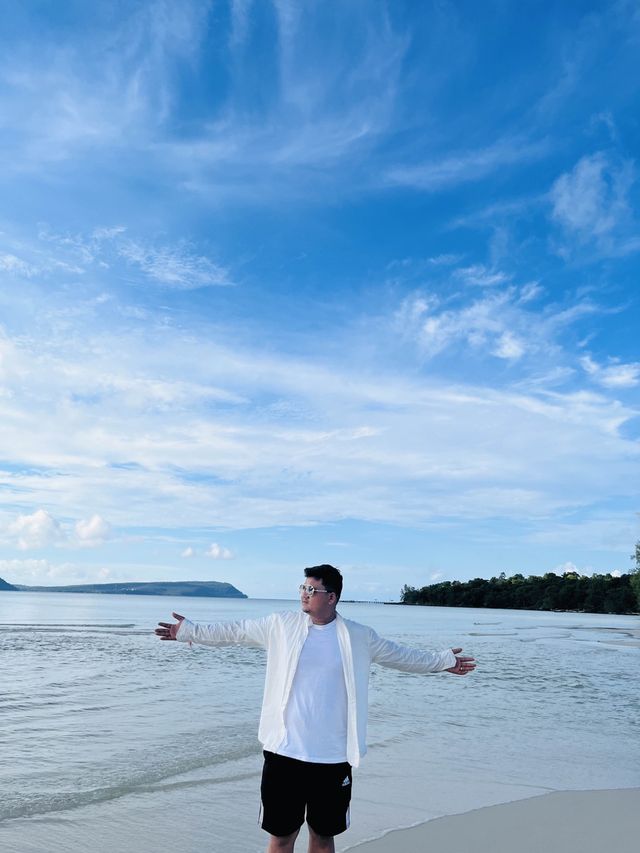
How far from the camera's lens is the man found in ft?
13.5

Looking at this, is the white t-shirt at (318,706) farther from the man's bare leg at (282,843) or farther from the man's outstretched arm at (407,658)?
the man's bare leg at (282,843)

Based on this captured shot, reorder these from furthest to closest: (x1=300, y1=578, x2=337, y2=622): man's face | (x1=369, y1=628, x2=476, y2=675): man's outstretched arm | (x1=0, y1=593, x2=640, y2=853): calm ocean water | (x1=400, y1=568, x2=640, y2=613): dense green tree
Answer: (x1=400, y1=568, x2=640, y2=613): dense green tree < (x1=0, y1=593, x2=640, y2=853): calm ocean water < (x1=369, y1=628, x2=476, y2=675): man's outstretched arm < (x1=300, y1=578, x2=337, y2=622): man's face

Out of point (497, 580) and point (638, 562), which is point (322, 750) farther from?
point (497, 580)

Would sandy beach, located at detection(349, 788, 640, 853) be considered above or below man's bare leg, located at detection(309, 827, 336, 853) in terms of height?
below

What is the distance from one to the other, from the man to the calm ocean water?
2.77m

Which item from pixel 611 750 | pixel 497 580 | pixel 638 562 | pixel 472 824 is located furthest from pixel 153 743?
pixel 497 580

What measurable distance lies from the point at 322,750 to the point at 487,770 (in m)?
6.33

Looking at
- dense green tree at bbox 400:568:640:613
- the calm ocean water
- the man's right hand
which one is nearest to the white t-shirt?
the man's right hand

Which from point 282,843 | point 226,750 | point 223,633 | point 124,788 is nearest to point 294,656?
point 223,633

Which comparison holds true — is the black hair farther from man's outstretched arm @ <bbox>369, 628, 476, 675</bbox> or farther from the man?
man's outstretched arm @ <bbox>369, 628, 476, 675</bbox>

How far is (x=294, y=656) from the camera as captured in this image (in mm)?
4219

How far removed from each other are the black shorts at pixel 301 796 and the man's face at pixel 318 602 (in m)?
0.77

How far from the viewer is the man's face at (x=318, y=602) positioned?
4.27 m

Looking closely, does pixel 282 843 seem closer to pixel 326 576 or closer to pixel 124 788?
pixel 326 576
